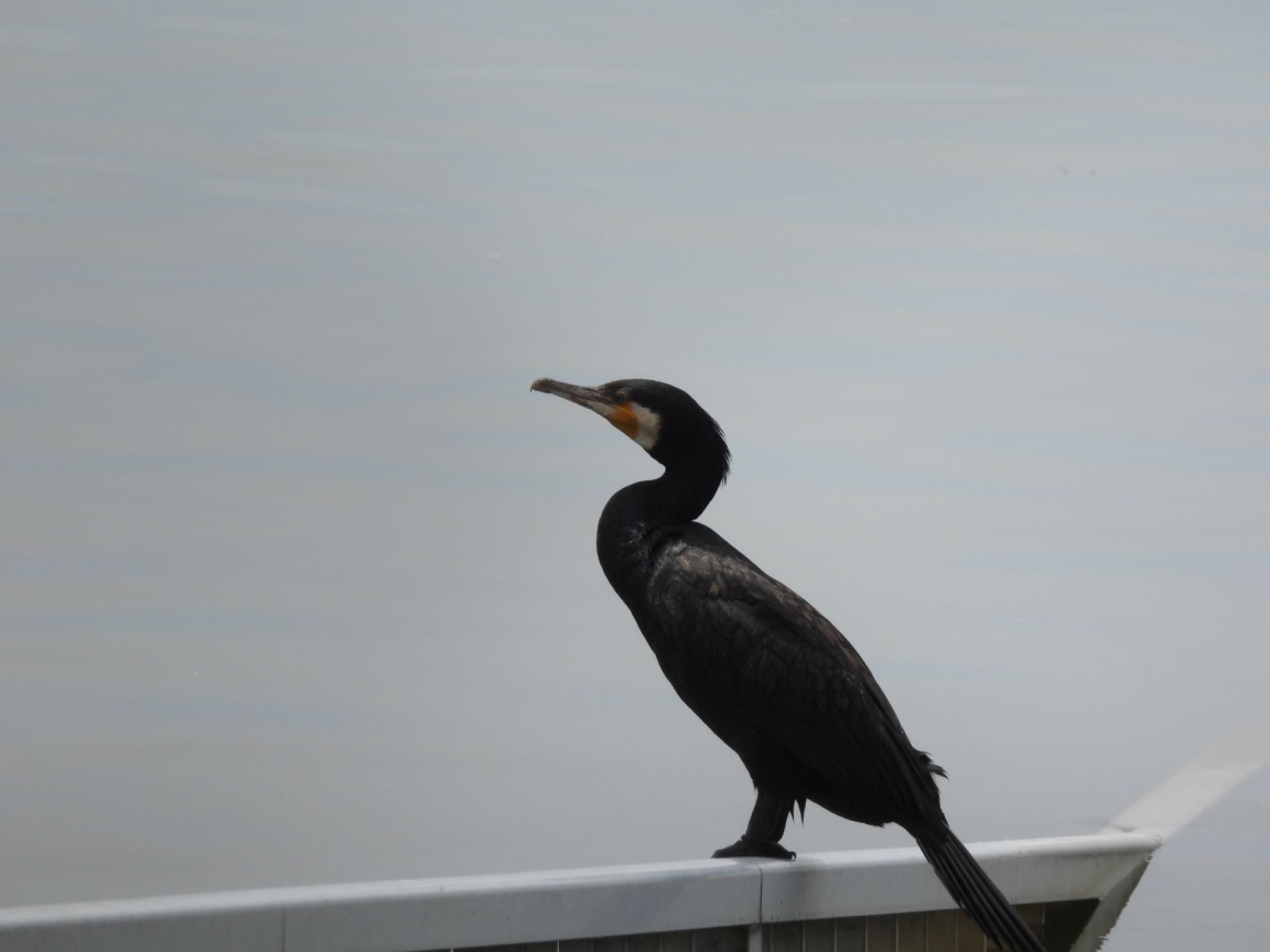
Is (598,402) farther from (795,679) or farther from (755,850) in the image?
(755,850)

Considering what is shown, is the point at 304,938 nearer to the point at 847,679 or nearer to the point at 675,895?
the point at 675,895

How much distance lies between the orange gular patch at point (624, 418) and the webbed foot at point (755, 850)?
782 millimetres

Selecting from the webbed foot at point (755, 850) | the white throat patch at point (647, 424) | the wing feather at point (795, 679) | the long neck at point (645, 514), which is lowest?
the webbed foot at point (755, 850)

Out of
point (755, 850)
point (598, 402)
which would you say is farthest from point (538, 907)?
point (598, 402)

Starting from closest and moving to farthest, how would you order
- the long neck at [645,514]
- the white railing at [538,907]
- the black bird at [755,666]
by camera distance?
the white railing at [538,907] → the black bird at [755,666] → the long neck at [645,514]

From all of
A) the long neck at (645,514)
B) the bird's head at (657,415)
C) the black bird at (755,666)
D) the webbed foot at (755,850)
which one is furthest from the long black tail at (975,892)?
the bird's head at (657,415)

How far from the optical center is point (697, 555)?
2945mm

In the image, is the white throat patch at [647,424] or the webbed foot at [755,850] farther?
the white throat patch at [647,424]

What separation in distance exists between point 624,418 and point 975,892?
3.49ft

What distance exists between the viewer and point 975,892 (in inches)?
107

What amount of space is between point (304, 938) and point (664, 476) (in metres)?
1.12

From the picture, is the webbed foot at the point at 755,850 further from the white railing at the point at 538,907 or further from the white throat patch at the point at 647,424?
the white throat patch at the point at 647,424

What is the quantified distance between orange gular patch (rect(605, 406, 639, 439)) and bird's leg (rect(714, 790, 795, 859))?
2.35 feet

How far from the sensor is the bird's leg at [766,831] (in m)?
2.89
